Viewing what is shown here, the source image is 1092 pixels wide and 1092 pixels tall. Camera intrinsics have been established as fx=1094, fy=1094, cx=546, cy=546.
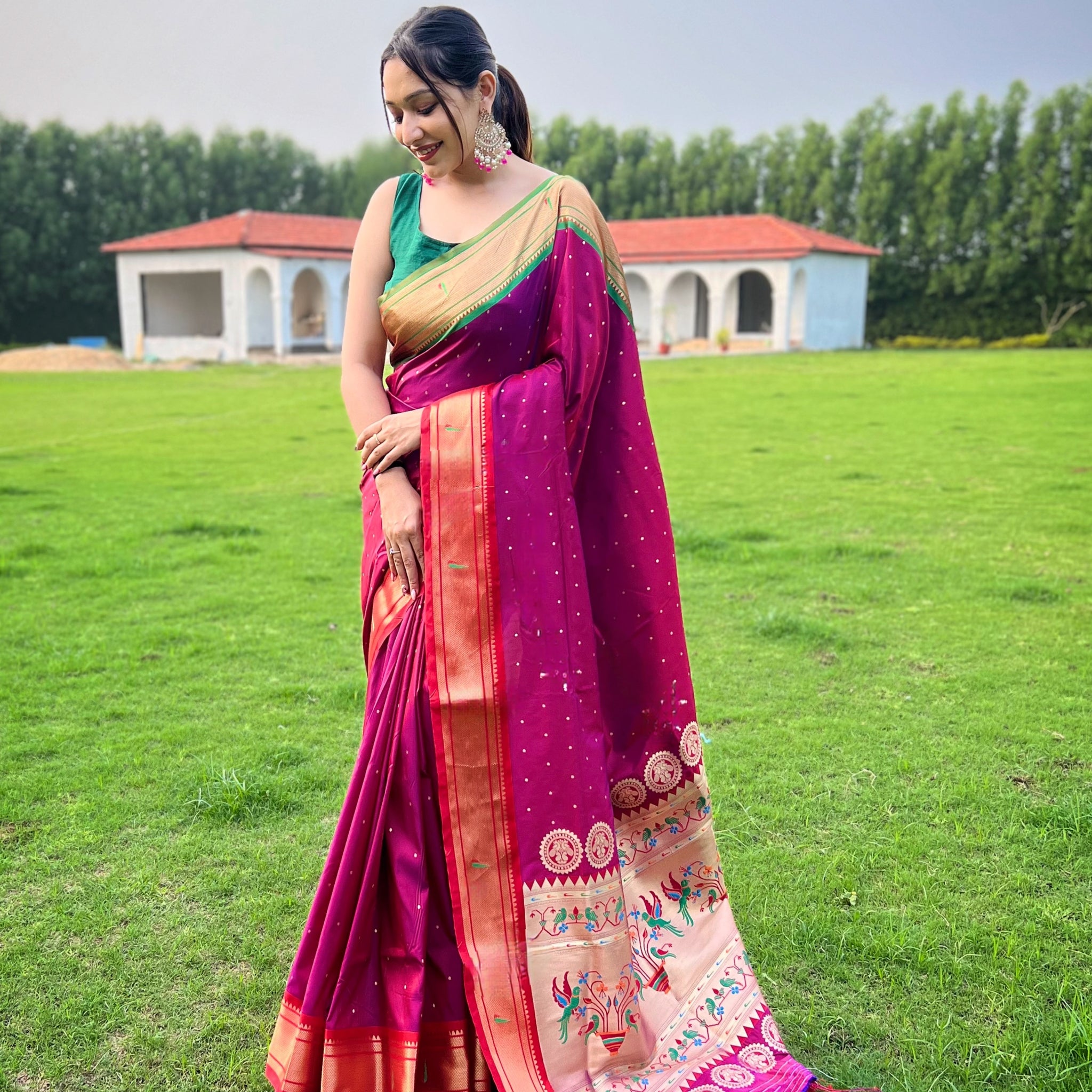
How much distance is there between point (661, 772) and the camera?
2.30 m

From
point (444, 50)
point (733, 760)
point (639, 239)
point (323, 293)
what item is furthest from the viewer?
point (323, 293)

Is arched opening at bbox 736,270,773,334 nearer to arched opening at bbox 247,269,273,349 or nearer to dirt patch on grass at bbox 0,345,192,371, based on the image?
arched opening at bbox 247,269,273,349

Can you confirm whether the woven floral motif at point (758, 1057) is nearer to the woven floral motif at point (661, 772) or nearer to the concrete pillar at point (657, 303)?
the woven floral motif at point (661, 772)

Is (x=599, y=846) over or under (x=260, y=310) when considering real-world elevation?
under

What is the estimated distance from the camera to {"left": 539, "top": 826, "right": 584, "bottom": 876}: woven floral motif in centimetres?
200

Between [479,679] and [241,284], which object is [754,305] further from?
[479,679]

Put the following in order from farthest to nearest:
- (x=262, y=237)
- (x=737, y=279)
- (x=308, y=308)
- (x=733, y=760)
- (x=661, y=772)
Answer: (x=308, y=308)
(x=737, y=279)
(x=262, y=237)
(x=733, y=760)
(x=661, y=772)

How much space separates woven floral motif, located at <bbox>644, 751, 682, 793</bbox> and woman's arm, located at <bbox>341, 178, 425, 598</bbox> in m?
0.64

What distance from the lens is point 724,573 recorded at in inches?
245

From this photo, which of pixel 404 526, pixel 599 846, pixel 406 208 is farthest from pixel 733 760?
pixel 406 208

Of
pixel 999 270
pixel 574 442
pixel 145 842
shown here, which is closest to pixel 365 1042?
pixel 574 442

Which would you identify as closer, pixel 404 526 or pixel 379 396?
pixel 404 526

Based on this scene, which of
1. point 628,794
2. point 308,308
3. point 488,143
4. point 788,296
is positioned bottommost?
point 628,794

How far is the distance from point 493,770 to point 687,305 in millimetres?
33148
